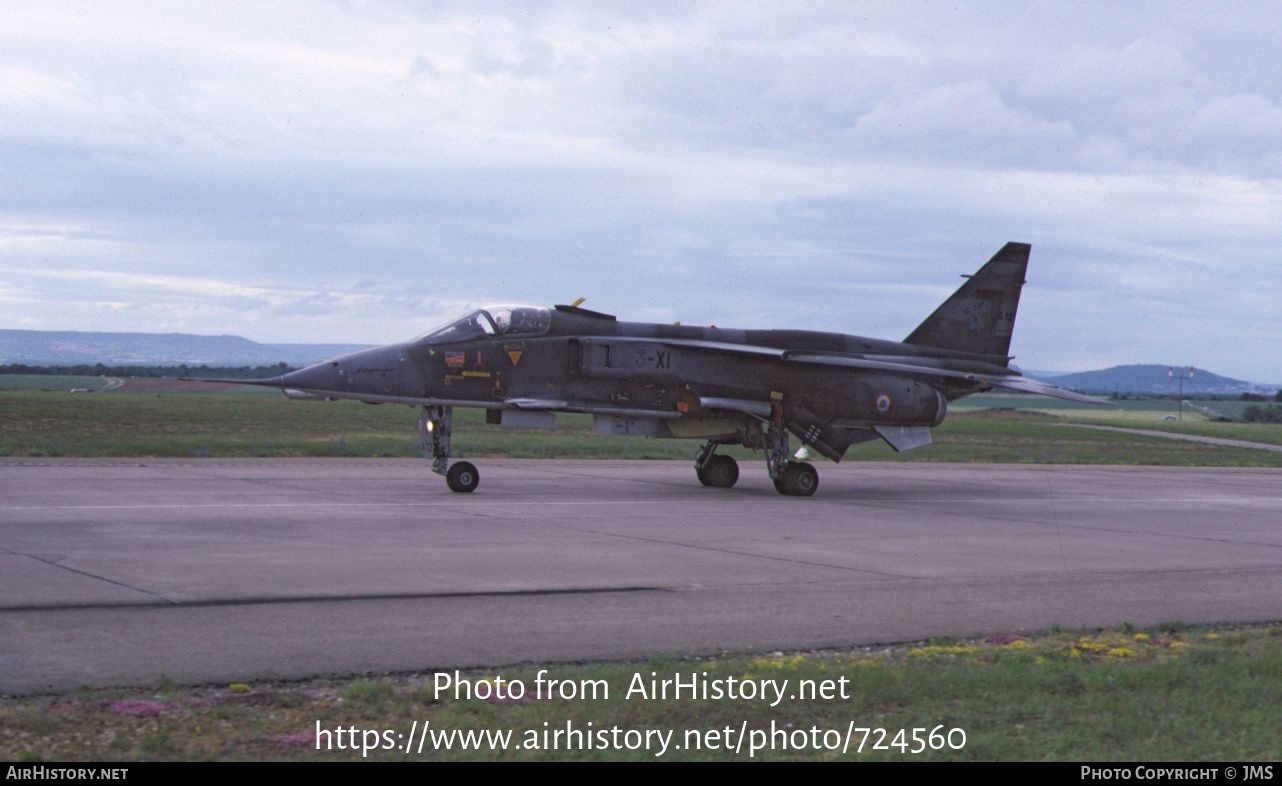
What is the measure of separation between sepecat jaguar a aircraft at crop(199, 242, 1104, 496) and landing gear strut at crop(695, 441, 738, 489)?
2 cm

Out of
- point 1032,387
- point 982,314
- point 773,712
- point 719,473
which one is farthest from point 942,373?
point 773,712

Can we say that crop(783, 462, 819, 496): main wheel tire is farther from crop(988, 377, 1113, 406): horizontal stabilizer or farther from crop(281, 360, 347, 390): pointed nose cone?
crop(281, 360, 347, 390): pointed nose cone

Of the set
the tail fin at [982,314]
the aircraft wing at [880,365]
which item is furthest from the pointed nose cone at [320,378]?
the tail fin at [982,314]

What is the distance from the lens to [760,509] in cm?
1945

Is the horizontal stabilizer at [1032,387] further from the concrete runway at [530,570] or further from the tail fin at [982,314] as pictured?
the concrete runway at [530,570]

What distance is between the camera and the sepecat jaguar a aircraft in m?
20.3

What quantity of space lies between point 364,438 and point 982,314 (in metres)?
19.1

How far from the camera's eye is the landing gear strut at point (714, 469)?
23.4 m

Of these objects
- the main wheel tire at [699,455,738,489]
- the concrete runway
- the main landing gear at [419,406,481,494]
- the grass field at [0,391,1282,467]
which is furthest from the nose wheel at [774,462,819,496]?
the grass field at [0,391,1282,467]

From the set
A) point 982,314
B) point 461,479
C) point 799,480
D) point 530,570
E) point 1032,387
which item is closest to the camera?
point 530,570

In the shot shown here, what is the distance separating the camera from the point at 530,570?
40.7 ft

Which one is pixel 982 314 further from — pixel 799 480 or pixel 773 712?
pixel 773 712
